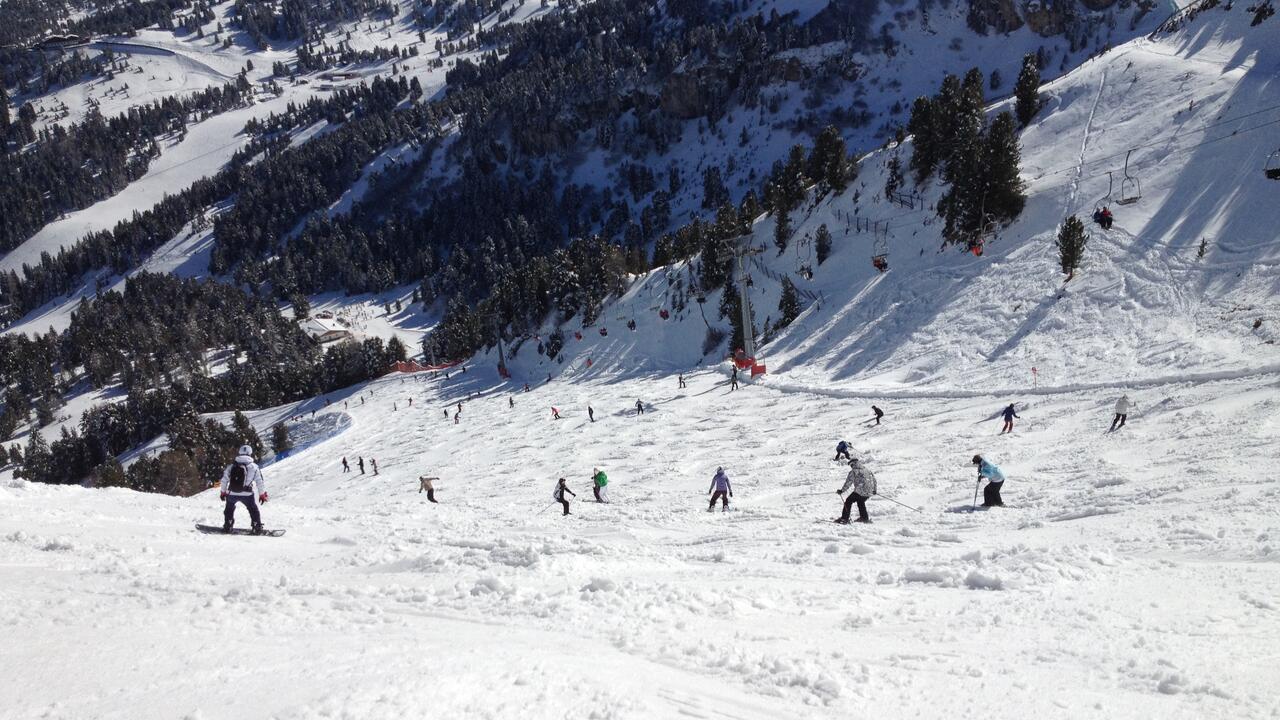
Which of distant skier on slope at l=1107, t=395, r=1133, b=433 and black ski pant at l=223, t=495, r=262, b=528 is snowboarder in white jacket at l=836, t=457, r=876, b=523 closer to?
distant skier on slope at l=1107, t=395, r=1133, b=433

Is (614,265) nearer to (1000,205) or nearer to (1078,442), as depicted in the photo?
(1000,205)

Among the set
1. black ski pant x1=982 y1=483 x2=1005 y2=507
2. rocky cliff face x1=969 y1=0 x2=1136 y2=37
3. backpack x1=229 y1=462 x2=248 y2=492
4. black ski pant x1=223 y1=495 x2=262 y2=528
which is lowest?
black ski pant x1=982 y1=483 x2=1005 y2=507

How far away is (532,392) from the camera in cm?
5981

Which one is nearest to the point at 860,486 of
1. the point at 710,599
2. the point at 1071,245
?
the point at 710,599

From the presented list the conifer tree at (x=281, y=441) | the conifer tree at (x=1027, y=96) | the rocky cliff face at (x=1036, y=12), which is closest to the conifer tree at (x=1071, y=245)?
the conifer tree at (x=1027, y=96)

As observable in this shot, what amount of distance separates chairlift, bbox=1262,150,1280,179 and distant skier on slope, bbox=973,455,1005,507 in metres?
33.4

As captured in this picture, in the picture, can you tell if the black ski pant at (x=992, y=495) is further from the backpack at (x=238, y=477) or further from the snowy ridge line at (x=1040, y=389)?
the backpack at (x=238, y=477)

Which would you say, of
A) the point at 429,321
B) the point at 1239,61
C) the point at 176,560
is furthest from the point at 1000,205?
the point at 429,321

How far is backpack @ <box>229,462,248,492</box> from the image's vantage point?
12.7 m

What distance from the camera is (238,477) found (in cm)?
1271

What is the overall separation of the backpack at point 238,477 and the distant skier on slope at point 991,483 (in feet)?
49.3

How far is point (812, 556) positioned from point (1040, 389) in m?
18.6

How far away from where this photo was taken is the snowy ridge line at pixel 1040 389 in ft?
67.8

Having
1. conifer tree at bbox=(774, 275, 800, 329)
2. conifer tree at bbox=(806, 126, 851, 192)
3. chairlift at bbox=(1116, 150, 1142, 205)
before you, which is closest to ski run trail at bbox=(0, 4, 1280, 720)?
chairlift at bbox=(1116, 150, 1142, 205)
